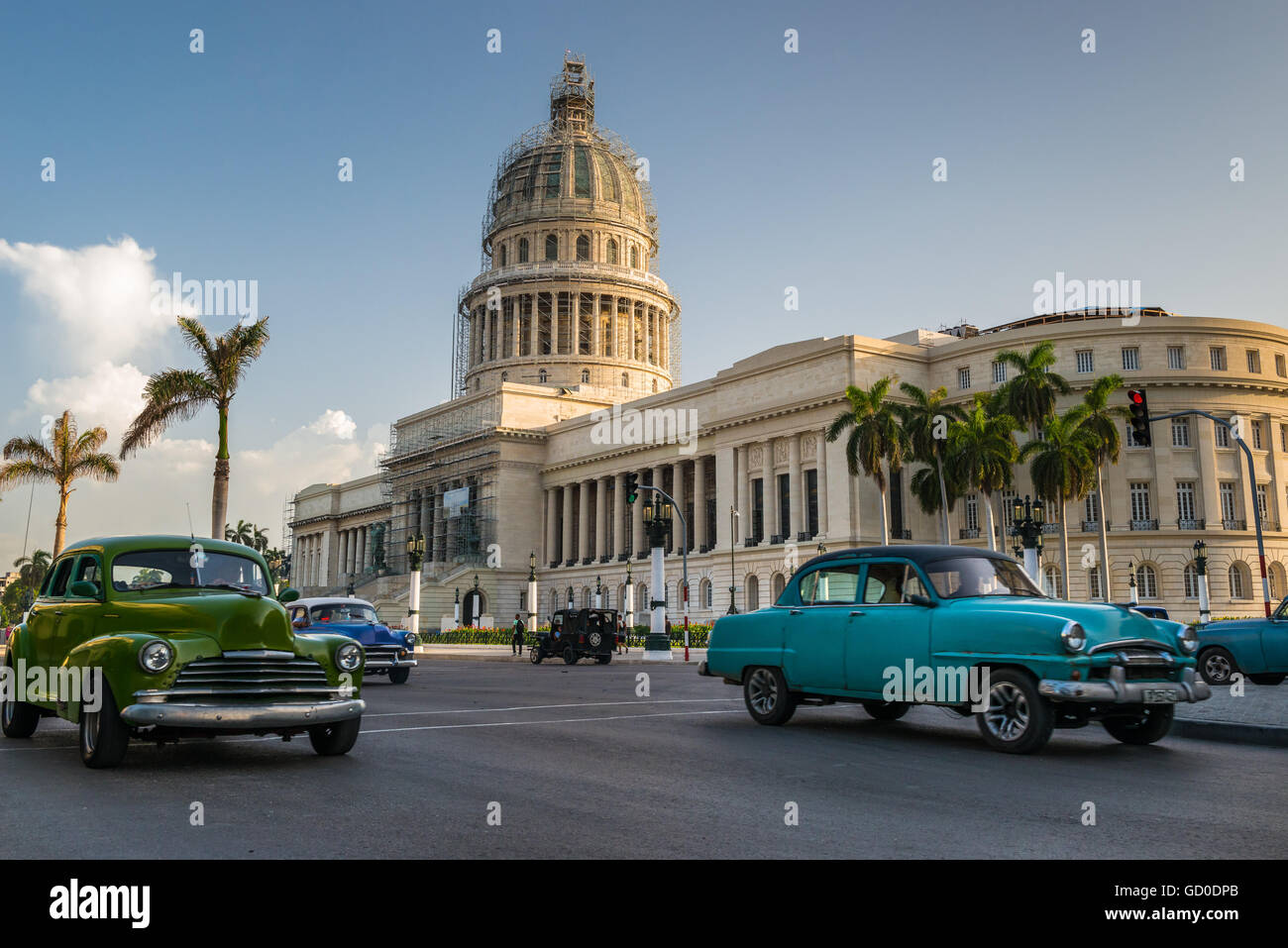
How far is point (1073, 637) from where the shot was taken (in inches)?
386

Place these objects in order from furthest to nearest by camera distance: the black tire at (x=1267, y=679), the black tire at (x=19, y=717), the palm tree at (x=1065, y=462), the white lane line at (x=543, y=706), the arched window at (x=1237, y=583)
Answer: the arched window at (x=1237, y=583)
the palm tree at (x=1065, y=462)
the black tire at (x=1267, y=679)
the white lane line at (x=543, y=706)
the black tire at (x=19, y=717)

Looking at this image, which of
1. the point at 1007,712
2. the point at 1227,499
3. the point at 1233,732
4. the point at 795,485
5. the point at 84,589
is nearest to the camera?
the point at 84,589

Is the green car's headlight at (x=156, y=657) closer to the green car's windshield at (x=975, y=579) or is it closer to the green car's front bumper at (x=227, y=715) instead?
the green car's front bumper at (x=227, y=715)

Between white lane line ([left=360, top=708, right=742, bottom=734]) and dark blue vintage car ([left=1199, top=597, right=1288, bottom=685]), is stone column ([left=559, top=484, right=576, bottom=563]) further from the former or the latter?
white lane line ([left=360, top=708, right=742, bottom=734])

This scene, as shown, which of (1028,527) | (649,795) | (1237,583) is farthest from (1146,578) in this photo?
(649,795)

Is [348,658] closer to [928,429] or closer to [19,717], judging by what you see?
[19,717]

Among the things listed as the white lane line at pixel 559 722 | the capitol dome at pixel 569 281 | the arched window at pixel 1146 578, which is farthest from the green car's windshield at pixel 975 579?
the capitol dome at pixel 569 281

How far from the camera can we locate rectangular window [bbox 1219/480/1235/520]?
176 ft

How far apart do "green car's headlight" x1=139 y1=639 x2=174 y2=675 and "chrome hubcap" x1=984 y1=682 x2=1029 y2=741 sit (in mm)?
7470

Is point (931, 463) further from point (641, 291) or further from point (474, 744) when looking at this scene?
point (641, 291)

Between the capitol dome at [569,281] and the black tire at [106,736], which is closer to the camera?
the black tire at [106,736]

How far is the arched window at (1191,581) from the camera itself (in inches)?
2052

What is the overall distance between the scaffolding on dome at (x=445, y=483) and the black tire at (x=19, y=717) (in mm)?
69148

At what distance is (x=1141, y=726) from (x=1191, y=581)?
153ft
